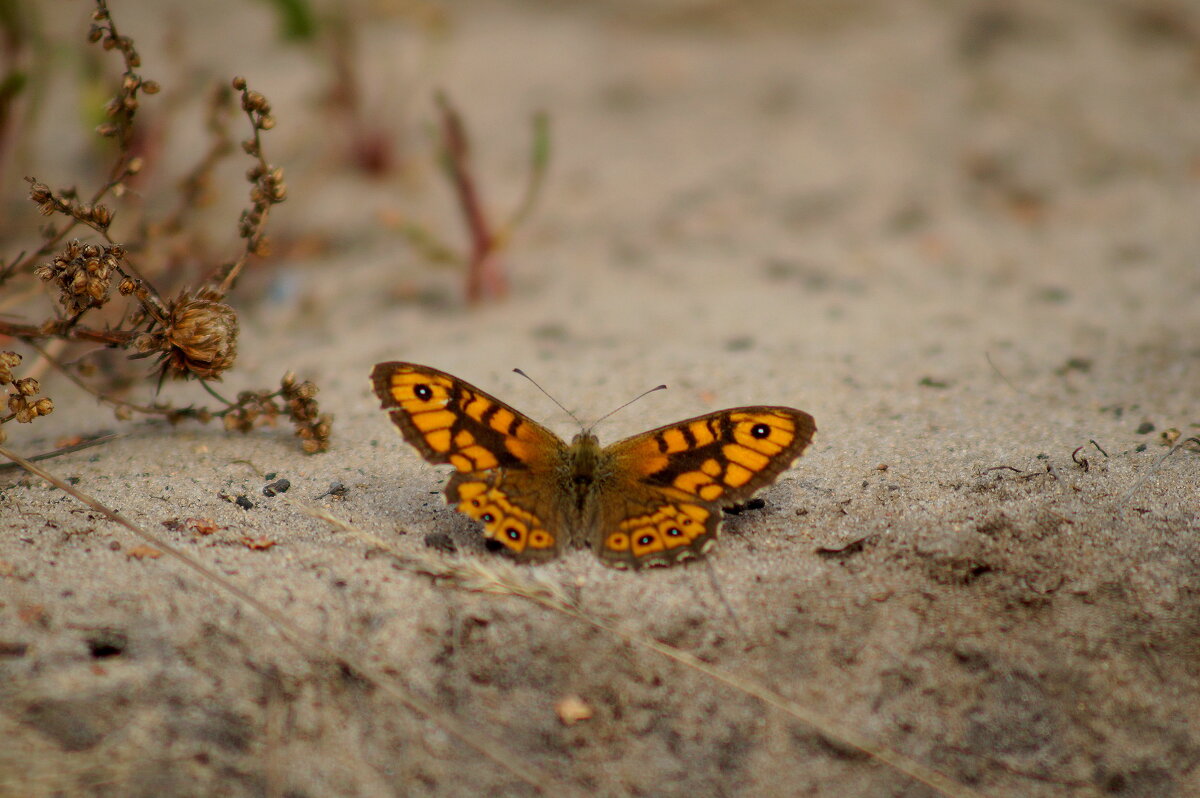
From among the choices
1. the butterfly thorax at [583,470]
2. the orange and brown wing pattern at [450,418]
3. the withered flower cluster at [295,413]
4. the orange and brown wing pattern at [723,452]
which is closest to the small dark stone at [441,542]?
the orange and brown wing pattern at [450,418]

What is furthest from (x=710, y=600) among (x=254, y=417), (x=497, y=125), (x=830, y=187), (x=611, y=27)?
(x=611, y=27)

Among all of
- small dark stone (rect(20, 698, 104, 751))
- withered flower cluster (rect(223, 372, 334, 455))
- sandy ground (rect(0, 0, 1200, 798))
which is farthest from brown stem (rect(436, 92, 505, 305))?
small dark stone (rect(20, 698, 104, 751))

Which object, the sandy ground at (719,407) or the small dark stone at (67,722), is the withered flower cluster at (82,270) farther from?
the small dark stone at (67,722)

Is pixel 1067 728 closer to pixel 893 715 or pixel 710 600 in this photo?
pixel 893 715

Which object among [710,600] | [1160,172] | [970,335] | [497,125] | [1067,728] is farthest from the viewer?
[497,125]

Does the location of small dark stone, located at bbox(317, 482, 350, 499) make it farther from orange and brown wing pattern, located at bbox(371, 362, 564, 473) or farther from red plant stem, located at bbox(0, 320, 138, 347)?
red plant stem, located at bbox(0, 320, 138, 347)

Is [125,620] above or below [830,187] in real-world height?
below

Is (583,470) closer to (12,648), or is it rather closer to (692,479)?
(692,479)
